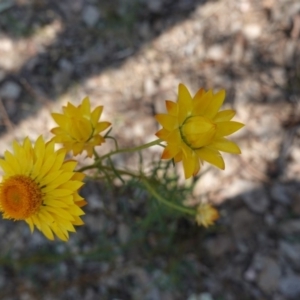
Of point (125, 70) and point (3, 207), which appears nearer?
point (3, 207)

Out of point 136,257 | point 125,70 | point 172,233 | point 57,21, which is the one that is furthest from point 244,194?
point 57,21

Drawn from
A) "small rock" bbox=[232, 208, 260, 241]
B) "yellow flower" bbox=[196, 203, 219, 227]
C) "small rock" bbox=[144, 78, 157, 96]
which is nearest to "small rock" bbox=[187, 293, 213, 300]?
"small rock" bbox=[232, 208, 260, 241]

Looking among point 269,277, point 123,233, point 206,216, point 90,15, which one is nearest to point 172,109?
point 206,216

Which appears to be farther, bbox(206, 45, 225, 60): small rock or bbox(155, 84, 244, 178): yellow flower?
bbox(206, 45, 225, 60): small rock

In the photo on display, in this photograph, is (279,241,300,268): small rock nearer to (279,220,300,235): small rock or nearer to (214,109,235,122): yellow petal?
(279,220,300,235): small rock

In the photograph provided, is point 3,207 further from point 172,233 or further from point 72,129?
point 172,233

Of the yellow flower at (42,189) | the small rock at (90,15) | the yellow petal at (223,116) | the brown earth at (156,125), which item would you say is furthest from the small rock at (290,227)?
the small rock at (90,15)

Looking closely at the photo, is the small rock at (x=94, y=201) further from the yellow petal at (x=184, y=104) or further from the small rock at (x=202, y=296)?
the yellow petal at (x=184, y=104)
